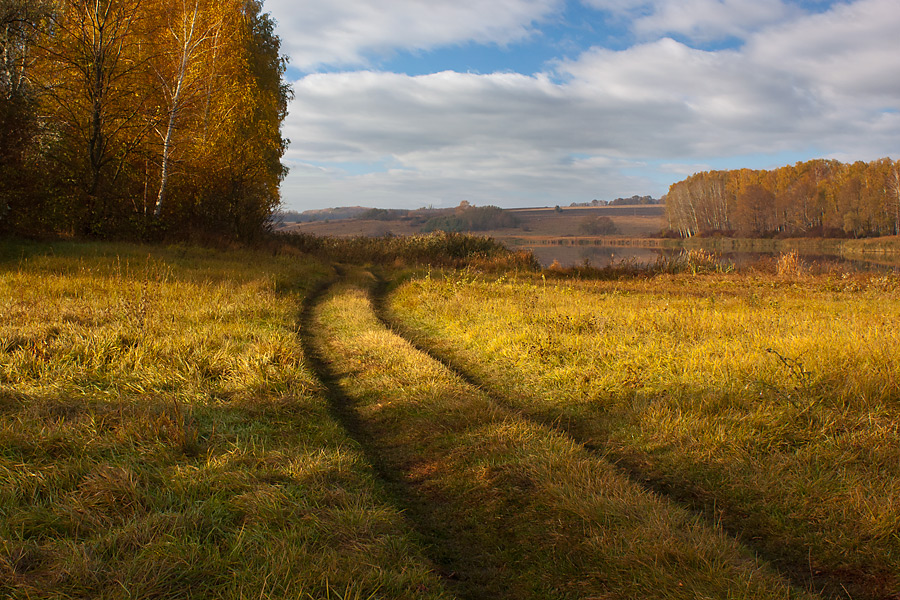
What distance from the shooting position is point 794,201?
218 feet

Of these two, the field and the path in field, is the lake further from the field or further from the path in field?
the path in field

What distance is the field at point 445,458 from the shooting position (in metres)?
2.65

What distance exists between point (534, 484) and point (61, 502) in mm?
2953

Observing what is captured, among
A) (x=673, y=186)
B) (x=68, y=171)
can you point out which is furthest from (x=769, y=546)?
(x=673, y=186)

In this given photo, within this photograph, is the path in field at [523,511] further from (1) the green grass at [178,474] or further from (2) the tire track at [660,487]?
(1) the green grass at [178,474]

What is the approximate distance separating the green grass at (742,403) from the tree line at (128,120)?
12.7m

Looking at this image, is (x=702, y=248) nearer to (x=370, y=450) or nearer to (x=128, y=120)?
(x=128, y=120)

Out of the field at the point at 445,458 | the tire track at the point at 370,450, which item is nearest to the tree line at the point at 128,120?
the field at the point at 445,458

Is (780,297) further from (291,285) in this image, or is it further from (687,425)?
(291,285)

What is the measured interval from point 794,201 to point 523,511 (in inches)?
3082

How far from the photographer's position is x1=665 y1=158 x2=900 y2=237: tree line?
59344 mm

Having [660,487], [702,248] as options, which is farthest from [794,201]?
[660,487]

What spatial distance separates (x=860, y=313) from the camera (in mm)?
9297

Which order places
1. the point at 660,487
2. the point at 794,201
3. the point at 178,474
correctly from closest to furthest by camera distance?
the point at 178,474 < the point at 660,487 < the point at 794,201
